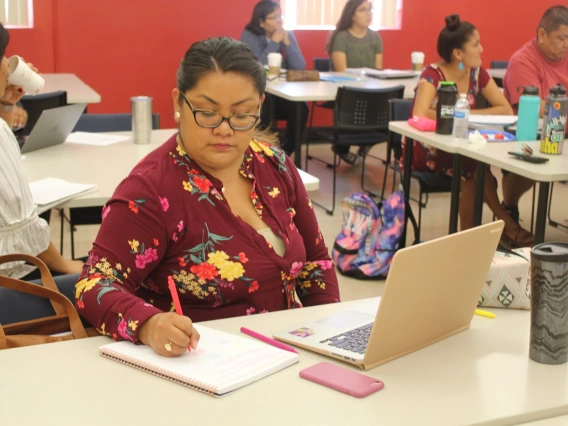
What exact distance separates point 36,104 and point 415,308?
9.74ft

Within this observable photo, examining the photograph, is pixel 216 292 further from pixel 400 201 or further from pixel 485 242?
pixel 400 201

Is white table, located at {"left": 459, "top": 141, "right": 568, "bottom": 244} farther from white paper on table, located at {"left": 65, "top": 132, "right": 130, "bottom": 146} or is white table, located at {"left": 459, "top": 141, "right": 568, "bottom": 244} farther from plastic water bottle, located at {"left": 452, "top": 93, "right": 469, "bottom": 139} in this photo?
white paper on table, located at {"left": 65, "top": 132, "right": 130, "bottom": 146}

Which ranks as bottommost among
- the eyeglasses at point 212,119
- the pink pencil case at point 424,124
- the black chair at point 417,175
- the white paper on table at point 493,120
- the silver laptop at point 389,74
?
the black chair at point 417,175

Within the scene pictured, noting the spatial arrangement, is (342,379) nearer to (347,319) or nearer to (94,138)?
(347,319)

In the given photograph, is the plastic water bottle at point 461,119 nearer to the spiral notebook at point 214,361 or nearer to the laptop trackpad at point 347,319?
the laptop trackpad at point 347,319

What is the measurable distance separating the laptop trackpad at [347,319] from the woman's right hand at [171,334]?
31 cm

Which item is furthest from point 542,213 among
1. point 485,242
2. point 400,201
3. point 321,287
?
point 485,242

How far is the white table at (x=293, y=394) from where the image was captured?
1.22 m

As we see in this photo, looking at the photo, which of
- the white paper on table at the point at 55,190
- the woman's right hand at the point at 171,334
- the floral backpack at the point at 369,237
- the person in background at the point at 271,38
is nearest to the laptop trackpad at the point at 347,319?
the woman's right hand at the point at 171,334

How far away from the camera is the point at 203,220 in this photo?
1703mm

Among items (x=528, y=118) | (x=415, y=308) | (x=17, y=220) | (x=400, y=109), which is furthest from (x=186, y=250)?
(x=400, y=109)

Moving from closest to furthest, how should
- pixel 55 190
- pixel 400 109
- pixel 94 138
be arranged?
pixel 55 190 → pixel 94 138 → pixel 400 109

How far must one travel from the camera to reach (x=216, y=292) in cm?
173

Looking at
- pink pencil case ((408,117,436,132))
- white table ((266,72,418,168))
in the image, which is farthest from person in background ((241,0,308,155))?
pink pencil case ((408,117,436,132))
